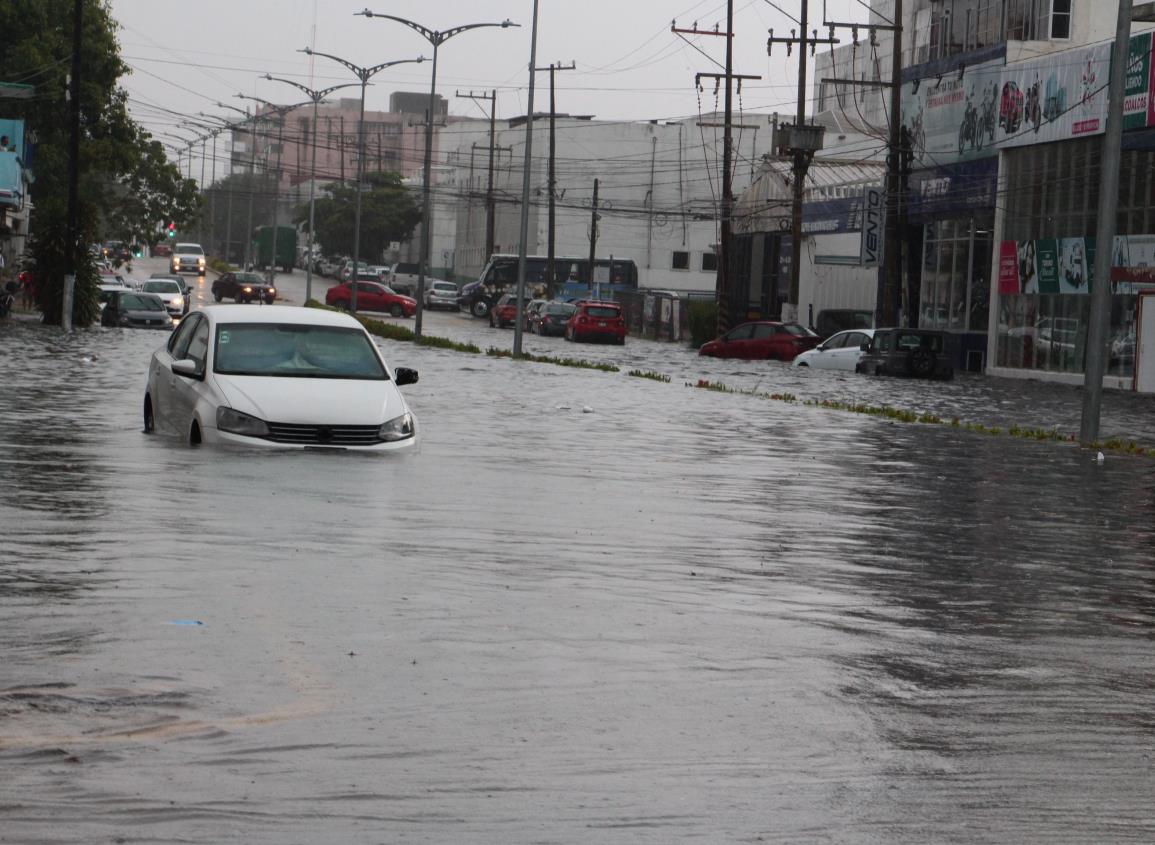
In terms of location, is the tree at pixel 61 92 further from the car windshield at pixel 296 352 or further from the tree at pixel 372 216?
the tree at pixel 372 216

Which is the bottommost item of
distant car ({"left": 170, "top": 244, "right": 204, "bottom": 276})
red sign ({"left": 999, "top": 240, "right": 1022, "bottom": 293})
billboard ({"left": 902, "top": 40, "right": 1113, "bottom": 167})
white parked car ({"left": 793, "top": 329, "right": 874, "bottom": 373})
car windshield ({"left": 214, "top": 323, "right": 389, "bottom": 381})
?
white parked car ({"left": 793, "top": 329, "right": 874, "bottom": 373})

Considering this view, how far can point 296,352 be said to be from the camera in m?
16.7

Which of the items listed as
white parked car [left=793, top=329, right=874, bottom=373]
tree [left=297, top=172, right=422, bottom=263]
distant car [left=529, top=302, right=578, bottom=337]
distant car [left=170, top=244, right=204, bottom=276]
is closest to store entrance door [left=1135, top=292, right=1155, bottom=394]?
white parked car [left=793, top=329, right=874, bottom=373]

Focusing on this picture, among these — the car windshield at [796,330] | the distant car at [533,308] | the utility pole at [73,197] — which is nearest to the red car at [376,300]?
the distant car at [533,308]

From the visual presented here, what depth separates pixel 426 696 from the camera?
7.02m

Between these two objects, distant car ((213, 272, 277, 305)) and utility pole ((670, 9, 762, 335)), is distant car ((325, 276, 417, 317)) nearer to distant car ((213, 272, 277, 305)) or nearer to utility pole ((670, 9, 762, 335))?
distant car ((213, 272, 277, 305))

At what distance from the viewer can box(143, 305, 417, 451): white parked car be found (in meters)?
15.5

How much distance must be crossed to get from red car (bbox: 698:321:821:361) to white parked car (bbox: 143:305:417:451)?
38.2 metres

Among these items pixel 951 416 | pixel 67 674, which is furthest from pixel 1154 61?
pixel 67 674

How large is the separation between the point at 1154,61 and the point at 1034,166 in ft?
→ 27.5

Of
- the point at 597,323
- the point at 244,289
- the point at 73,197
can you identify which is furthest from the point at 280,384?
the point at 244,289

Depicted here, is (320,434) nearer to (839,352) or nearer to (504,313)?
(839,352)

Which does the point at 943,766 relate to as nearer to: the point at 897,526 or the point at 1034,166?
the point at 897,526

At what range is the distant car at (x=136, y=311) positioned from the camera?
187ft
